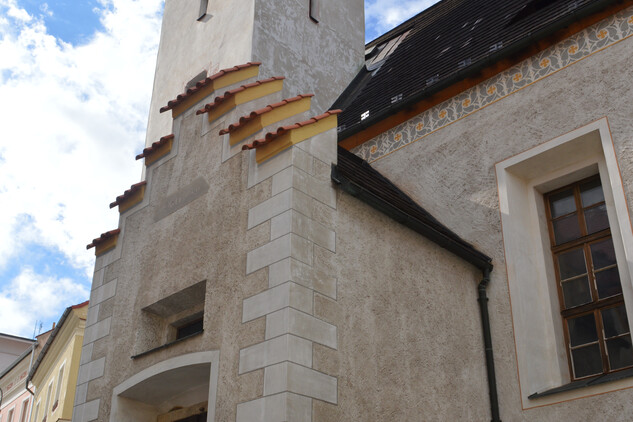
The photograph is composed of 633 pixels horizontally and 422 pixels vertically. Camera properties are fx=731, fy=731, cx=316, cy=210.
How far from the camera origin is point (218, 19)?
1530cm

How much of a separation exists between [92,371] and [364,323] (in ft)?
11.4

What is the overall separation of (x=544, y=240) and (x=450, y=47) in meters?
4.10

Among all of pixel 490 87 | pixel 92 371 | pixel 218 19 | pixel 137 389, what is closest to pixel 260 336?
pixel 137 389

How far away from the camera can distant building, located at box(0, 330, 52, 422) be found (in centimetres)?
2621

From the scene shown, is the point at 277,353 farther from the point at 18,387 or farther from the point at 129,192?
the point at 18,387

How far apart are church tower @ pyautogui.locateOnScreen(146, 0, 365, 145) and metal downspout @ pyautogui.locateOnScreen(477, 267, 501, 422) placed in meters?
6.42

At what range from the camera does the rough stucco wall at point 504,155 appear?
8.53 metres

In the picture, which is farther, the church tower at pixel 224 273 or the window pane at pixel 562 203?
the window pane at pixel 562 203

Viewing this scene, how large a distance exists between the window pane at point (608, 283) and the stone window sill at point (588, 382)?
1.05 m

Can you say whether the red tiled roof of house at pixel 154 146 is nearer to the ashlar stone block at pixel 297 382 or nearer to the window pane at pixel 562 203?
the ashlar stone block at pixel 297 382

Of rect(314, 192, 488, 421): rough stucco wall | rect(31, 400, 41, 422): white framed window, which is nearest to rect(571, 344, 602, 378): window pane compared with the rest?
rect(314, 192, 488, 421): rough stucco wall

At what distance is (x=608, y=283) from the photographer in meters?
8.70

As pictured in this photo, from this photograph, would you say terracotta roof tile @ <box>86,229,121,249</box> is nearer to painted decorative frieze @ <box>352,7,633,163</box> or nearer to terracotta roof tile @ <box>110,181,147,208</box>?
terracotta roof tile @ <box>110,181,147,208</box>

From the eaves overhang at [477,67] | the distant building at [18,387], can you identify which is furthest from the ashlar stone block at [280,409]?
the distant building at [18,387]
